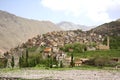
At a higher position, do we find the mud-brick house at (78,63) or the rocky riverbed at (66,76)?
the rocky riverbed at (66,76)

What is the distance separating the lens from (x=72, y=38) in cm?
15362

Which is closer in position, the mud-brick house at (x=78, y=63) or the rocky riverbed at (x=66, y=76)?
the rocky riverbed at (x=66, y=76)

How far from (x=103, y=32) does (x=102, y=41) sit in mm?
22126

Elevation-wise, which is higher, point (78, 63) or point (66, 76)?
point (66, 76)

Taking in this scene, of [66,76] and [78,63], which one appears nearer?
[66,76]

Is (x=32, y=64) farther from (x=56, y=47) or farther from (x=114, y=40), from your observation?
(x=114, y=40)

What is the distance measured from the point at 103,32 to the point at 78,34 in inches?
536

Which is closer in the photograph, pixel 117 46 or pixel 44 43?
pixel 117 46

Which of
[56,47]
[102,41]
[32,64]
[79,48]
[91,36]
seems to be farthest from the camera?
[91,36]

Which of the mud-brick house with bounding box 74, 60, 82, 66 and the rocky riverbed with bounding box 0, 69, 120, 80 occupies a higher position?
the rocky riverbed with bounding box 0, 69, 120, 80

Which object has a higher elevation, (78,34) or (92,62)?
(78,34)

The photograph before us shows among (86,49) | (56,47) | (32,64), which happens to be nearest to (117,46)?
(86,49)

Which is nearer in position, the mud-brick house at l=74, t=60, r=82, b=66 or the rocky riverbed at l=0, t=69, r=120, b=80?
the rocky riverbed at l=0, t=69, r=120, b=80

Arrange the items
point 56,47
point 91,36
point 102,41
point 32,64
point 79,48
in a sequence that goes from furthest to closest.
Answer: point 91,36, point 102,41, point 56,47, point 79,48, point 32,64
